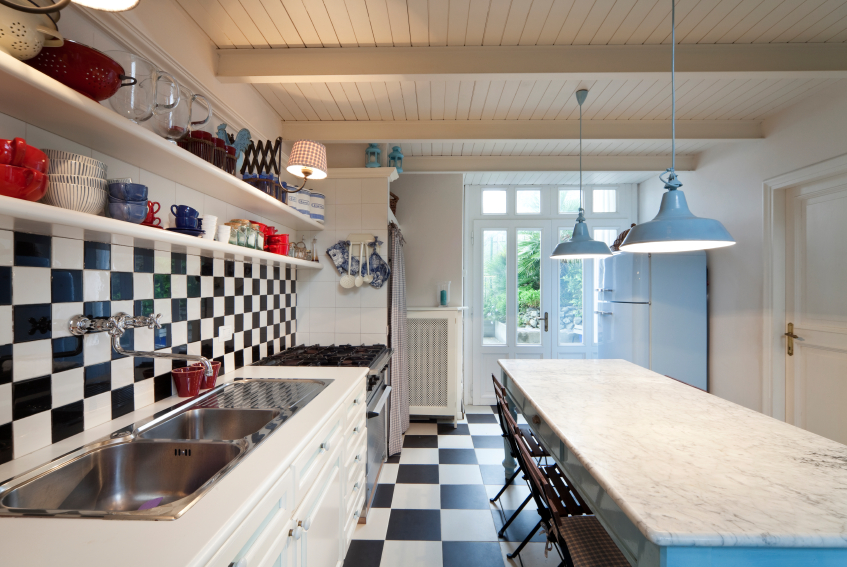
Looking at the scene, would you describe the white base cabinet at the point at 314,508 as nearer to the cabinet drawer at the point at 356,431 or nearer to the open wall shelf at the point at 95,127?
the cabinet drawer at the point at 356,431

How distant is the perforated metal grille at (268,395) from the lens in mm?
1431

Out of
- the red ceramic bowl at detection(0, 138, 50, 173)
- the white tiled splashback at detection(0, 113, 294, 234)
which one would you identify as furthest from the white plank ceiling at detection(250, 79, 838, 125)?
the red ceramic bowl at detection(0, 138, 50, 173)

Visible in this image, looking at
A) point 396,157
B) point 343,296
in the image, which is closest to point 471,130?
point 396,157

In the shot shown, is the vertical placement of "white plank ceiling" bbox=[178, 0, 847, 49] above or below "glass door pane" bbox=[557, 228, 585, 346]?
above

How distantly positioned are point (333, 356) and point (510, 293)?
2423 millimetres

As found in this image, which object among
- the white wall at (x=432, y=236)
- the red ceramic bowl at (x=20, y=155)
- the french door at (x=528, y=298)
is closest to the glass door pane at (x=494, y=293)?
the french door at (x=528, y=298)

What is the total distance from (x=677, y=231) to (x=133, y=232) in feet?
5.52

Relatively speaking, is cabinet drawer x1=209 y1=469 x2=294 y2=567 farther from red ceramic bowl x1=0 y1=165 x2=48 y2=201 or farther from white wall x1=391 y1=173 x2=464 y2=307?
white wall x1=391 y1=173 x2=464 y2=307

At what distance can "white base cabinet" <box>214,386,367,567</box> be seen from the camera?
2.75ft

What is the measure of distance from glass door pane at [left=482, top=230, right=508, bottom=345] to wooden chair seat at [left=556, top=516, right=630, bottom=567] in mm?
2854

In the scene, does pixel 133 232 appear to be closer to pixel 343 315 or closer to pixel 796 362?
pixel 343 315

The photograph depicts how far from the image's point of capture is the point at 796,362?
8.65 feet

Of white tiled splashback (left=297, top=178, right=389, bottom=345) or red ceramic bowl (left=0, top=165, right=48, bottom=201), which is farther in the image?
white tiled splashback (left=297, top=178, right=389, bottom=345)

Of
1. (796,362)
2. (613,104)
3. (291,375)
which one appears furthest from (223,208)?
(796,362)
